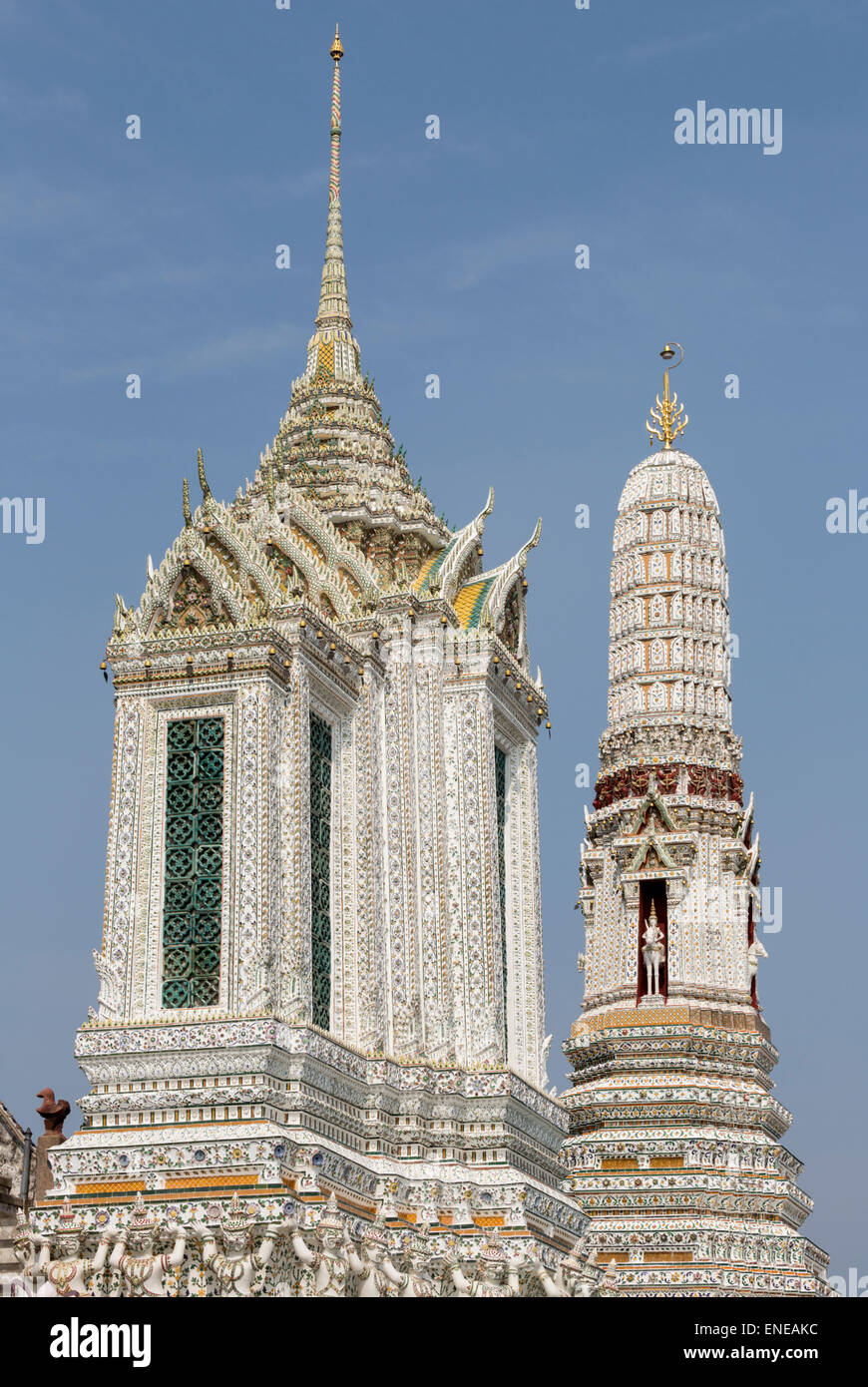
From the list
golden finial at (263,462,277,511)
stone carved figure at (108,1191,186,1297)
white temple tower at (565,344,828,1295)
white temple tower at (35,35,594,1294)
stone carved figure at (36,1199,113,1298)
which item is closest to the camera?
stone carved figure at (36,1199,113,1298)

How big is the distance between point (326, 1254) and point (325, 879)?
8.06 metres

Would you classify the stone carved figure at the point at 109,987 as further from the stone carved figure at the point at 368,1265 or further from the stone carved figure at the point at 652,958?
the stone carved figure at the point at 652,958

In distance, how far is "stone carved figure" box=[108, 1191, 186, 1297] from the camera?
87.0ft

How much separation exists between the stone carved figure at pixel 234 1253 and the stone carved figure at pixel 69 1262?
124 centimetres

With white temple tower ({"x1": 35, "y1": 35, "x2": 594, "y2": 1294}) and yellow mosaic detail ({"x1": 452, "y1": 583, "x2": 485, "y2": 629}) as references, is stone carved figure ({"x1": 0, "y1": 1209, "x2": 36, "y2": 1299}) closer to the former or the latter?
white temple tower ({"x1": 35, "y1": 35, "x2": 594, "y2": 1294})

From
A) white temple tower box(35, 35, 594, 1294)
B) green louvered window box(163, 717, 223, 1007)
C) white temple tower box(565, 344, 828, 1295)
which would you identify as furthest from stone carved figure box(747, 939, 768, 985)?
green louvered window box(163, 717, 223, 1007)

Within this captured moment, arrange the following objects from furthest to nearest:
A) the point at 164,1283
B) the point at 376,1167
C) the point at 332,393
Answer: the point at 332,393 < the point at 376,1167 < the point at 164,1283

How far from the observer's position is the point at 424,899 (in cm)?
3612

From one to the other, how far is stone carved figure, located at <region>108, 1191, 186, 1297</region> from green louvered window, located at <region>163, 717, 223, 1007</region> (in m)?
4.80

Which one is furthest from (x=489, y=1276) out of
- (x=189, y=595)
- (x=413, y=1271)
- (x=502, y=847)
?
(x=189, y=595)

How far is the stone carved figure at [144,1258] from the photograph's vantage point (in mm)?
26531
